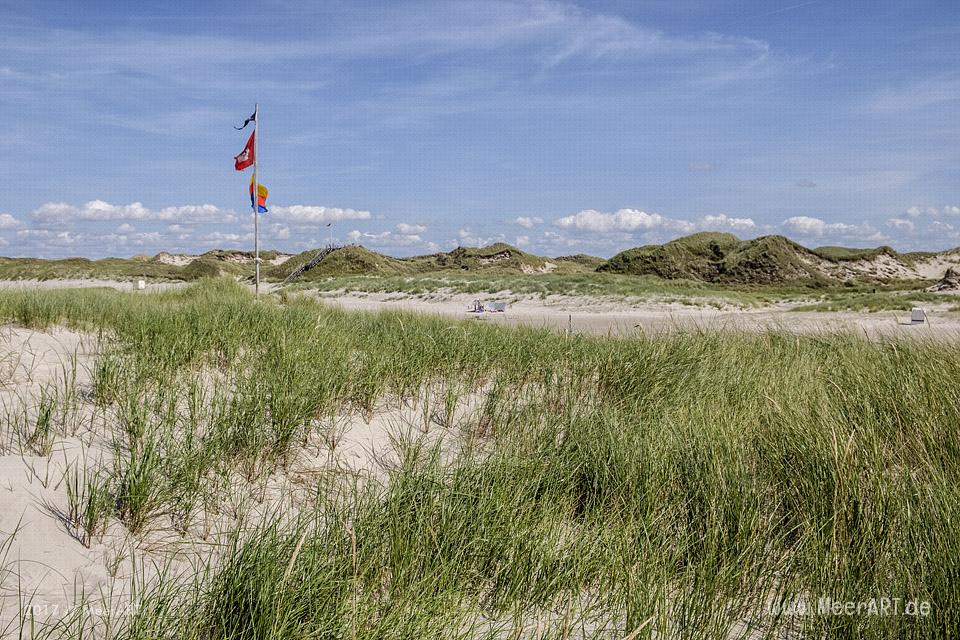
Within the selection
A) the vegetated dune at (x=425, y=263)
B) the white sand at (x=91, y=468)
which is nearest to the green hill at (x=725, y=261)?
the vegetated dune at (x=425, y=263)

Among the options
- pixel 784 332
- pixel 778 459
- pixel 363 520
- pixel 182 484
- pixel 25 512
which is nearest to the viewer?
pixel 363 520

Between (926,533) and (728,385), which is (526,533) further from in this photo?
(728,385)

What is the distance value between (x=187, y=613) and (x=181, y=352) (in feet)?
10.4

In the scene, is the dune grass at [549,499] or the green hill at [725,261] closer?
the dune grass at [549,499]

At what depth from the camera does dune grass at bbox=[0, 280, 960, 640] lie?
7.27 feet

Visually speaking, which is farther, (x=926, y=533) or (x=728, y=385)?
(x=728, y=385)

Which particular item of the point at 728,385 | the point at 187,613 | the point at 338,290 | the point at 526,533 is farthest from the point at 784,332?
the point at 338,290

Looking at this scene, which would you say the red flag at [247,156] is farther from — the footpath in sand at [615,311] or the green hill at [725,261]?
the green hill at [725,261]

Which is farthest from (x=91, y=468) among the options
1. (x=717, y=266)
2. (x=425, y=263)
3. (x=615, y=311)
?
(x=425, y=263)

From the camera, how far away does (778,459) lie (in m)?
3.44

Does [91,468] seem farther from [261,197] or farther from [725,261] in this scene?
[725,261]

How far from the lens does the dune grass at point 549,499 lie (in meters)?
2.21

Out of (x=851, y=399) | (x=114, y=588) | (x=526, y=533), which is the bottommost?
(x=114, y=588)

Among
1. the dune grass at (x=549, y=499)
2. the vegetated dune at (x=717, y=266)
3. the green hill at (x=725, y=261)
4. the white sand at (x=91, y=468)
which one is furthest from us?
the green hill at (x=725, y=261)
